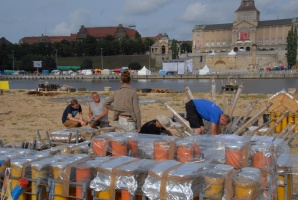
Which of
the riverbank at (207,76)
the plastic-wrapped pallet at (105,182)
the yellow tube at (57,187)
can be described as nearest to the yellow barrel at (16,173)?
the yellow tube at (57,187)

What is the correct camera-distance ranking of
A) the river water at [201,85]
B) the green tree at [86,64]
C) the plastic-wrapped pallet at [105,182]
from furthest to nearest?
the green tree at [86,64] < the river water at [201,85] < the plastic-wrapped pallet at [105,182]

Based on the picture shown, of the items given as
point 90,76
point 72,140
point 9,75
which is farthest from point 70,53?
point 72,140

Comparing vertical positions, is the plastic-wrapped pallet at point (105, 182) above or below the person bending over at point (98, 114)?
below

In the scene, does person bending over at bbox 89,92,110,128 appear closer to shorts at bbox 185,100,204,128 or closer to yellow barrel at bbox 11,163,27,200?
shorts at bbox 185,100,204,128

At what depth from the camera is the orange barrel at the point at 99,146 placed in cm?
540

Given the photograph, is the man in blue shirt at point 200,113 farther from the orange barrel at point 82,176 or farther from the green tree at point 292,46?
the green tree at point 292,46

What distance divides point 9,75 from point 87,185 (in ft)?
352

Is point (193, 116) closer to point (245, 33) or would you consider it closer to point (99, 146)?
point (99, 146)

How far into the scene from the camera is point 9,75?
105 m

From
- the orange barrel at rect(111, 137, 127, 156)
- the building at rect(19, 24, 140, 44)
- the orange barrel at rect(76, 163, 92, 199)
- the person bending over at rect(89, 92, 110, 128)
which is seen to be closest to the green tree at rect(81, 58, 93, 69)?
the building at rect(19, 24, 140, 44)

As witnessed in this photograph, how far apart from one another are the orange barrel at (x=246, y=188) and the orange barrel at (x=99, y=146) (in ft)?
6.49

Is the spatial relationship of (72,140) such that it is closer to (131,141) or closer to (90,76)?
(131,141)

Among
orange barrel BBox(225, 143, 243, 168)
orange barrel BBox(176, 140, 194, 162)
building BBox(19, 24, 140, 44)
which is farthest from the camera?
building BBox(19, 24, 140, 44)

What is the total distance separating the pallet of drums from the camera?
13.7 ft
